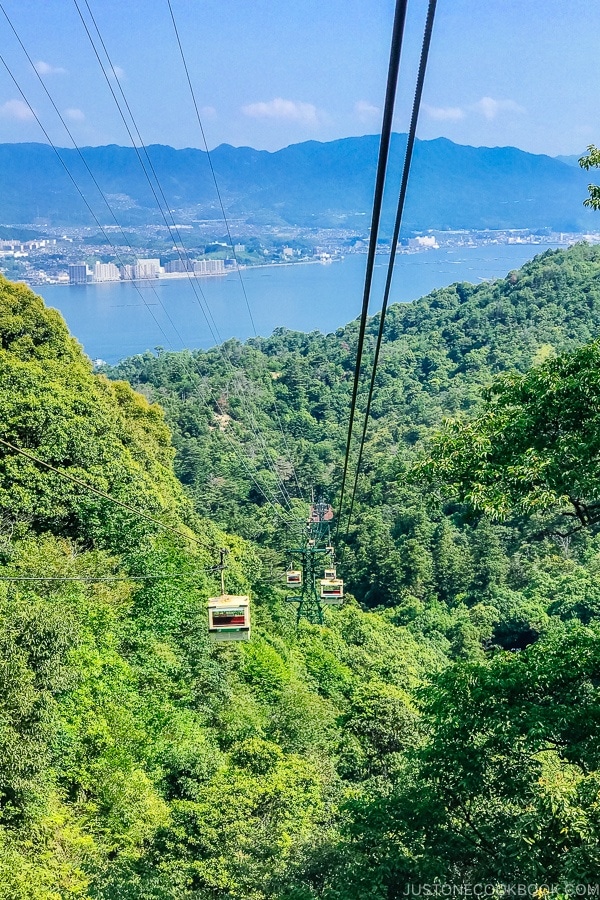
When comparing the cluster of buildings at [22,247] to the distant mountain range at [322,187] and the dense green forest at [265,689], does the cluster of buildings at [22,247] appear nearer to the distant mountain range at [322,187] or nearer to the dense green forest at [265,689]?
the distant mountain range at [322,187]

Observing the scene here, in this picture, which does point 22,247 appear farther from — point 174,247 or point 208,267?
point 208,267

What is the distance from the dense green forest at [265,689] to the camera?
18.6 ft

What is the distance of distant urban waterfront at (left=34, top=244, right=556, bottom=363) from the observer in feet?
348

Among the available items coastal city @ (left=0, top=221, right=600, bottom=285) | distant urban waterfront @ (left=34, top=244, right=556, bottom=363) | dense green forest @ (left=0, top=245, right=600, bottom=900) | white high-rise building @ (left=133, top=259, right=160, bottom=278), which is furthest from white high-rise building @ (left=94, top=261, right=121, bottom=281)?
dense green forest @ (left=0, top=245, right=600, bottom=900)

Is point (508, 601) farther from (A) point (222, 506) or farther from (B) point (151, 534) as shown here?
(B) point (151, 534)

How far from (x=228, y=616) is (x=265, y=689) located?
8.36m

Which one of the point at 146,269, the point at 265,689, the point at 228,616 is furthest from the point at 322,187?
the point at 228,616

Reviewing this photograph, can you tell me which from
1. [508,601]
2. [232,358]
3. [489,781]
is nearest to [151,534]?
[489,781]

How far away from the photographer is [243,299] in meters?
141

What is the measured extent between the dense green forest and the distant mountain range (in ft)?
417

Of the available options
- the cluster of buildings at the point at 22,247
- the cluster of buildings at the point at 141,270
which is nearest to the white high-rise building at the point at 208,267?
the cluster of buildings at the point at 141,270

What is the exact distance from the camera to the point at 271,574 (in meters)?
26.0

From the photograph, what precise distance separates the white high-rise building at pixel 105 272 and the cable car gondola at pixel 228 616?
300ft

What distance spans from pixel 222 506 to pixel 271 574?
1414cm
